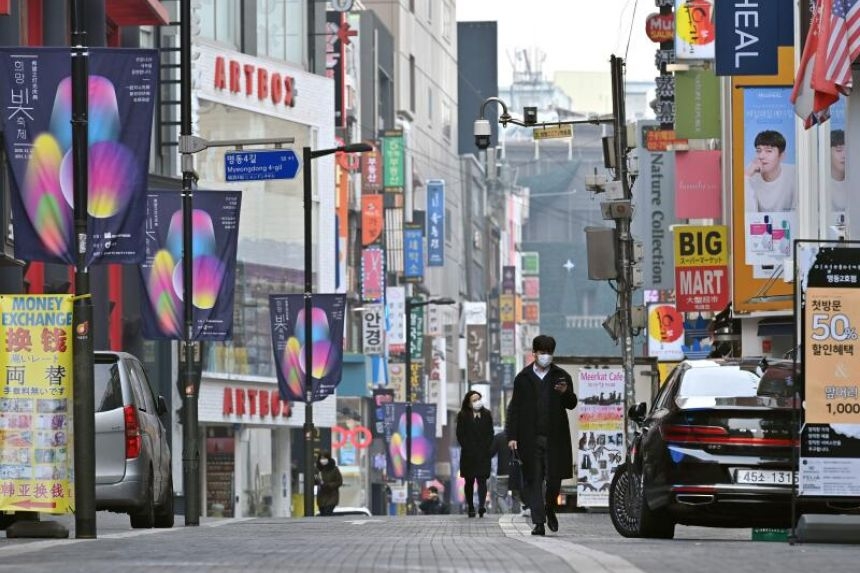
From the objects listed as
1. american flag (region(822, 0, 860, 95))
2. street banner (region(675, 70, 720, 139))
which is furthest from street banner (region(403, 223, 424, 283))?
american flag (region(822, 0, 860, 95))

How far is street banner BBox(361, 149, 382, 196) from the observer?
9062cm

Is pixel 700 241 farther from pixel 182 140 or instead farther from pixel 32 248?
pixel 32 248

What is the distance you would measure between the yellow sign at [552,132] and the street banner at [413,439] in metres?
42.9

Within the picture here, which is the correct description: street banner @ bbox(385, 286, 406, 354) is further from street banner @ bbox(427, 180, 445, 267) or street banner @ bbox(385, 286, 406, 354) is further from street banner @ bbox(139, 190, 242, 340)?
street banner @ bbox(139, 190, 242, 340)

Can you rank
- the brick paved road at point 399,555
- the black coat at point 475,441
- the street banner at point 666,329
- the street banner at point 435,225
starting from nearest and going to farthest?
the brick paved road at point 399,555, the black coat at point 475,441, the street banner at point 666,329, the street banner at point 435,225

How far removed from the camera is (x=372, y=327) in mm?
85875

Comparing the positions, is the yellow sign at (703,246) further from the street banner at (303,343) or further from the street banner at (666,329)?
the street banner at (666,329)

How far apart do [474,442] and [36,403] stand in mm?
14002

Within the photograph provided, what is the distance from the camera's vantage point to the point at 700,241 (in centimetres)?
4734

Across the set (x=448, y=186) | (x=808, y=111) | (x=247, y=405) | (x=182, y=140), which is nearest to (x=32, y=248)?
(x=808, y=111)

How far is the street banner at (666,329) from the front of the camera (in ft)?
215

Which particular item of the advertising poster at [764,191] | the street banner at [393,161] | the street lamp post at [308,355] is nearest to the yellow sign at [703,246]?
the advertising poster at [764,191]

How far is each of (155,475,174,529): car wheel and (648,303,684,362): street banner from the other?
40.6 meters

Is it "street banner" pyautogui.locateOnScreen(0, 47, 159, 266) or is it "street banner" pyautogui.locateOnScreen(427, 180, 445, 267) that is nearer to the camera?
"street banner" pyautogui.locateOnScreen(0, 47, 159, 266)
